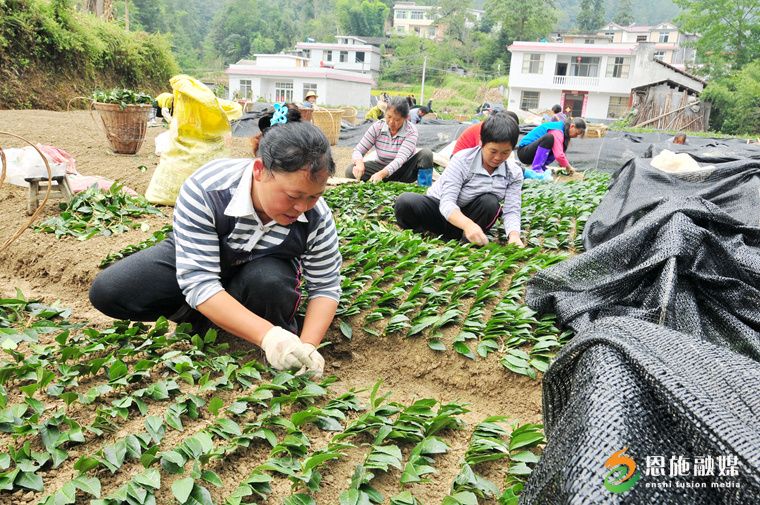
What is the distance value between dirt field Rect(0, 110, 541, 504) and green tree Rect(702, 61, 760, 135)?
2634 cm

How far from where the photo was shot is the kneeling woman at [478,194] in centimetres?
340

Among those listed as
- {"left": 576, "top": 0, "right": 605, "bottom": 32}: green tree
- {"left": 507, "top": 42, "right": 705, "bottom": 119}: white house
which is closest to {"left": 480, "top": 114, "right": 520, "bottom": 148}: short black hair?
{"left": 507, "top": 42, "right": 705, "bottom": 119}: white house

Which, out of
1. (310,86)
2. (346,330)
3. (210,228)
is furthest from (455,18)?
(210,228)

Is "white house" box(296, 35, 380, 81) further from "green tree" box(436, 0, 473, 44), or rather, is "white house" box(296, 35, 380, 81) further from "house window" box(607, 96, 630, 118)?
"house window" box(607, 96, 630, 118)

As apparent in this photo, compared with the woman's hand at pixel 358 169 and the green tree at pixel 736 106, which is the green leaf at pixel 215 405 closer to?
the woman's hand at pixel 358 169

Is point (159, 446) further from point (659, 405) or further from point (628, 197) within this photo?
point (628, 197)

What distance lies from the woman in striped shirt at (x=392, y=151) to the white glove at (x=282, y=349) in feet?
11.6

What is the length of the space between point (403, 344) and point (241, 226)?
841 millimetres

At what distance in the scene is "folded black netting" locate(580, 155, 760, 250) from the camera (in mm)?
3318

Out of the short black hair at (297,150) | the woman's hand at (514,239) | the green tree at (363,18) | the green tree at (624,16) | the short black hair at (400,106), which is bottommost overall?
the woman's hand at (514,239)

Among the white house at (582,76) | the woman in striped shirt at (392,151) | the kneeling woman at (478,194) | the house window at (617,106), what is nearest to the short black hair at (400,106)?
the woman in striped shirt at (392,151)

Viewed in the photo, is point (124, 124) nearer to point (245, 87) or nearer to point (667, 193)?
point (667, 193)

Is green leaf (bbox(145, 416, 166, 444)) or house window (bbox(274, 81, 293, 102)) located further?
house window (bbox(274, 81, 293, 102))

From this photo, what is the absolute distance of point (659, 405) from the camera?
1.18 m
